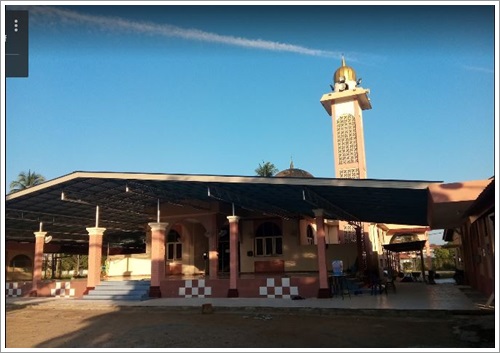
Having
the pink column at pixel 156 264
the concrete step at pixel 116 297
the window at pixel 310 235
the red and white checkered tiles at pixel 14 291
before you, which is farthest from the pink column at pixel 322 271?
the red and white checkered tiles at pixel 14 291

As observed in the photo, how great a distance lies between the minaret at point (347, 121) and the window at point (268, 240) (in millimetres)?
10334

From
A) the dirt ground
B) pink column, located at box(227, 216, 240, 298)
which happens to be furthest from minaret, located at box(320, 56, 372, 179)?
the dirt ground

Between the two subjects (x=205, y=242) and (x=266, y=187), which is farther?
(x=205, y=242)

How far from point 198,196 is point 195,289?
3.45 m

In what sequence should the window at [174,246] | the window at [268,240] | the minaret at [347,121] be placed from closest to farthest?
the window at [268,240] < the window at [174,246] < the minaret at [347,121]

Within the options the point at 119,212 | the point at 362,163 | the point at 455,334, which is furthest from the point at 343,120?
the point at 455,334

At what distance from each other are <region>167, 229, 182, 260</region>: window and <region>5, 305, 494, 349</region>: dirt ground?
9835 mm

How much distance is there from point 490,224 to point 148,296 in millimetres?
10557

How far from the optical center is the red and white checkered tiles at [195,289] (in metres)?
14.0

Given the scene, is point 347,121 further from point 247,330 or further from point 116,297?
point 247,330

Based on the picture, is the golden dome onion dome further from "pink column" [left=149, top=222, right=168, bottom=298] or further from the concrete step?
the concrete step

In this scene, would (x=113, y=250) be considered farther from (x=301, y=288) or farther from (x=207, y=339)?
(x=207, y=339)

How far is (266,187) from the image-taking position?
40.7 feet

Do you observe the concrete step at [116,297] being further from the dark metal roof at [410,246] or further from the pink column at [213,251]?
the dark metal roof at [410,246]
